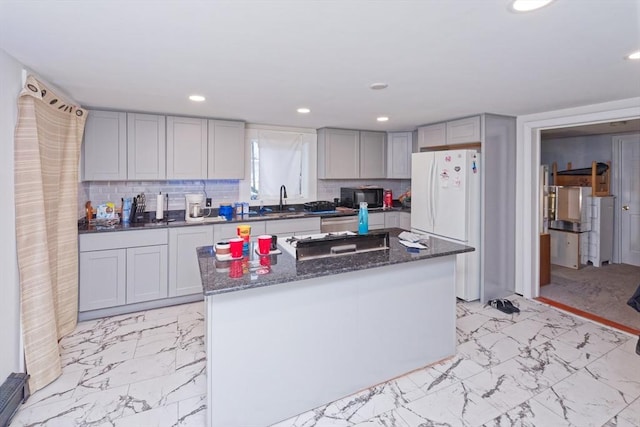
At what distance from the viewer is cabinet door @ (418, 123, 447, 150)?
4.17 meters

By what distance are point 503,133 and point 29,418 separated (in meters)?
4.78

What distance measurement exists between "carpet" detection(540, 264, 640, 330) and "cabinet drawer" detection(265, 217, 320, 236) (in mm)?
2950

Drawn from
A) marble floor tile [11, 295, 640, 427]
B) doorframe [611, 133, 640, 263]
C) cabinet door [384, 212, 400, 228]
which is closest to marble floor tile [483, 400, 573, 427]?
marble floor tile [11, 295, 640, 427]

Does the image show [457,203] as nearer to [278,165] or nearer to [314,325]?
[314,325]

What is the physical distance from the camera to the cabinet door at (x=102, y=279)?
3.23 metres

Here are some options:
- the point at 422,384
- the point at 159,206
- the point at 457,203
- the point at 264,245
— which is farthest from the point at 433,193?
the point at 159,206

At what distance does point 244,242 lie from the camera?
2.37 metres

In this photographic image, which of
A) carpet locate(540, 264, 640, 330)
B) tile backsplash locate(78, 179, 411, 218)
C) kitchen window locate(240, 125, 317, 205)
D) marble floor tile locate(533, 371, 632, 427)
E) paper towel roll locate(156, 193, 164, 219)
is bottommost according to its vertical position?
marble floor tile locate(533, 371, 632, 427)

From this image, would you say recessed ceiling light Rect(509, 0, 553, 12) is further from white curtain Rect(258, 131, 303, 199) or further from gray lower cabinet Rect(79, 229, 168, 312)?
white curtain Rect(258, 131, 303, 199)

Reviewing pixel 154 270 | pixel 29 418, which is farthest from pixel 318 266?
pixel 154 270

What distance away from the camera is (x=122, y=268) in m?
3.37

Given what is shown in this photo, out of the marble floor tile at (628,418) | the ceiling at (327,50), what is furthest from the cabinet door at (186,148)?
the marble floor tile at (628,418)

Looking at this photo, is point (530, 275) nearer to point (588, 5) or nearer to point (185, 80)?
point (588, 5)

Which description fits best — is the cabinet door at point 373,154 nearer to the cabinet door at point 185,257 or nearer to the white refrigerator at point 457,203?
the white refrigerator at point 457,203
